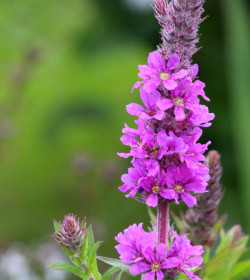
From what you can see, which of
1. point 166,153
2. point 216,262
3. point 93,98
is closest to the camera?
point 166,153

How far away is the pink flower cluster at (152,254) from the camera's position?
722mm

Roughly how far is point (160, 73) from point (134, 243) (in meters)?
0.24

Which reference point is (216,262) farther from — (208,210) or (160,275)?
(160,275)

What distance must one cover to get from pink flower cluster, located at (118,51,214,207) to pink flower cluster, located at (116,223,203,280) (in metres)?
0.05

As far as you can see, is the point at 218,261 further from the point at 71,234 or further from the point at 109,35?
the point at 109,35

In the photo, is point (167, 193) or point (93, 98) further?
point (93, 98)

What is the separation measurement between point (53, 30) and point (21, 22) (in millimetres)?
277

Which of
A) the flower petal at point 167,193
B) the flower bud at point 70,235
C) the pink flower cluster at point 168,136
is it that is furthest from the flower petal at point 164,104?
the flower bud at point 70,235

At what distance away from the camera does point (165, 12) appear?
0.76m

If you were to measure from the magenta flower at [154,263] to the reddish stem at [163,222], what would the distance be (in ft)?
0.10

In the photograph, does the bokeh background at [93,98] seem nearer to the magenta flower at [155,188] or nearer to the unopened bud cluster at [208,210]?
the unopened bud cluster at [208,210]

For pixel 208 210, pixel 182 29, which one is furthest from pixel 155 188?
A: pixel 208 210

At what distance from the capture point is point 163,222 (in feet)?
2.49

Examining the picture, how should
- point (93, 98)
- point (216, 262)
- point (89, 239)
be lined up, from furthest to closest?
1. point (93, 98)
2. point (216, 262)
3. point (89, 239)
